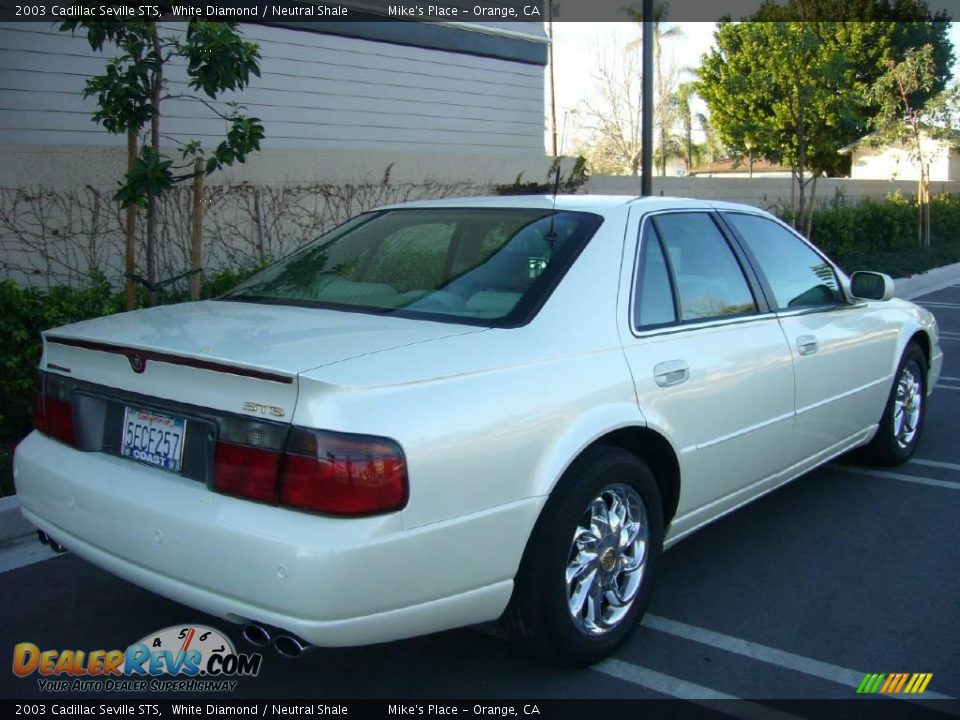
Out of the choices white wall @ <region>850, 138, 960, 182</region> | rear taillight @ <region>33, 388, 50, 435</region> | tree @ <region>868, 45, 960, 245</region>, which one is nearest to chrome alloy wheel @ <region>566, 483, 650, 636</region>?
rear taillight @ <region>33, 388, 50, 435</region>

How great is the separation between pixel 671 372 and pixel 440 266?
3.19 ft

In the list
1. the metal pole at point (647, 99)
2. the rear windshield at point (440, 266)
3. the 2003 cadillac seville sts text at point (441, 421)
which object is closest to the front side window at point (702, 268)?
the 2003 cadillac seville sts text at point (441, 421)

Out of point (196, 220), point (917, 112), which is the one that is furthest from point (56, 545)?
point (917, 112)

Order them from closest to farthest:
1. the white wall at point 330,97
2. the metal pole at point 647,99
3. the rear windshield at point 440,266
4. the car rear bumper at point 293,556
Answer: the car rear bumper at point 293,556 → the rear windshield at point 440,266 → the white wall at point 330,97 → the metal pole at point 647,99

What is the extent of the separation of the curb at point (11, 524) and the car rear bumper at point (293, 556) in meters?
1.70

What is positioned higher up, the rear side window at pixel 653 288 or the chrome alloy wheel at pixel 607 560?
the rear side window at pixel 653 288

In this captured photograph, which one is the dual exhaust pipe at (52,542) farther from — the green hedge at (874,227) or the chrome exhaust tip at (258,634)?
the green hedge at (874,227)

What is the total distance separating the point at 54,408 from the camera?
336 centimetres

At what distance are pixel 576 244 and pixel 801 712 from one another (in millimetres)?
1782

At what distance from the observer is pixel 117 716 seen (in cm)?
309

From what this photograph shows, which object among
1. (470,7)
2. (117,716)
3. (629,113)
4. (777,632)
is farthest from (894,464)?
(629,113)

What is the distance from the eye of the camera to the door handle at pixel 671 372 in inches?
138

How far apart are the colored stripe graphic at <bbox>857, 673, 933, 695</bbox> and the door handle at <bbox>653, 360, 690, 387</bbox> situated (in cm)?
122

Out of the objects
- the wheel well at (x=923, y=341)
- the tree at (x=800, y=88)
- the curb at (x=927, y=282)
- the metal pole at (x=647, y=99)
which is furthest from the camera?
the curb at (x=927, y=282)
